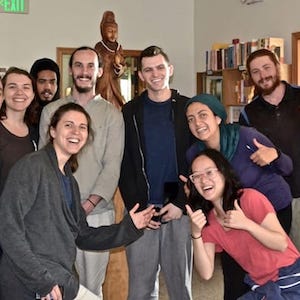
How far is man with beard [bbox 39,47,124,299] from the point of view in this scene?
2.76m

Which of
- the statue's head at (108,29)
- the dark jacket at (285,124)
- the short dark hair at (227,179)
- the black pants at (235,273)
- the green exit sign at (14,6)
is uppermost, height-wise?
the green exit sign at (14,6)

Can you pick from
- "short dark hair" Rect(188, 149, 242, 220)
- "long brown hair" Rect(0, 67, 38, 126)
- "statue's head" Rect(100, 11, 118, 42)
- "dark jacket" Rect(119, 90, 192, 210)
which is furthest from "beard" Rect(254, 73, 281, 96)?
"statue's head" Rect(100, 11, 118, 42)

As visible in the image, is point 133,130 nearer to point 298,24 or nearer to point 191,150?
point 191,150

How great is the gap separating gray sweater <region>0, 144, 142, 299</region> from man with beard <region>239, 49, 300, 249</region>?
4.03ft

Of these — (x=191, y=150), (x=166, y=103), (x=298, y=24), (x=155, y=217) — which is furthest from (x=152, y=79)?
(x=298, y=24)

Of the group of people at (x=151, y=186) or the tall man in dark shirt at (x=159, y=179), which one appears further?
the tall man in dark shirt at (x=159, y=179)

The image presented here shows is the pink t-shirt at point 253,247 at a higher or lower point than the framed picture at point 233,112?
lower

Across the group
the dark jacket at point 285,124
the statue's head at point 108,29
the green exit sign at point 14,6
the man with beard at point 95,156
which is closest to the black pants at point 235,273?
the dark jacket at point 285,124

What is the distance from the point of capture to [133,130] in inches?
→ 110

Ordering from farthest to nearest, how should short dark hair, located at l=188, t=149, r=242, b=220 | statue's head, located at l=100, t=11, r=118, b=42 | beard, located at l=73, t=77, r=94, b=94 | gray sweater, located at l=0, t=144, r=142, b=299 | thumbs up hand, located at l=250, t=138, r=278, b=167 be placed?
statue's head, located at l=100, t=11, r=118, b=42 < beard, located at l=73, t=77, r=94, b=94 < thumbs up hand, located at l=250, t=138, r=278, b=167 < short dark hair, located at l=188, t=149, r=242, b=220 < gray sweater, located at l=0, t=144, r=142, b=299

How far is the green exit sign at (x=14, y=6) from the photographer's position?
20.8 feet

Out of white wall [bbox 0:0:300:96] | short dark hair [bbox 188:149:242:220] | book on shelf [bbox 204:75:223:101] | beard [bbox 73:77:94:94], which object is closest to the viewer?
short dark hair [bbox 188:149:242:220]

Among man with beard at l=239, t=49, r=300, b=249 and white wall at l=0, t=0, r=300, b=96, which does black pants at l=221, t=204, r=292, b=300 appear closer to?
man with beard at l=239, t=49, r=300, b=249

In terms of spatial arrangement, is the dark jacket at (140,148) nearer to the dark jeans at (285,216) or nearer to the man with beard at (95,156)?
the man with beard at (95,156)
